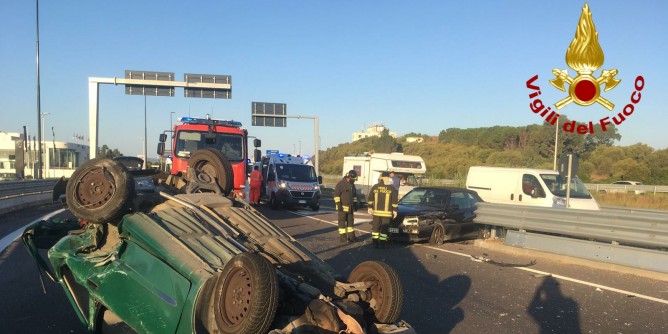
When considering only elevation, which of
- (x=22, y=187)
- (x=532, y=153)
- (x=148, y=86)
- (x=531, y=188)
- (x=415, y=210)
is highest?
(x=148, y=86)

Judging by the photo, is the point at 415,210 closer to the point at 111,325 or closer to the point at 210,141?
→ the point at 210,141

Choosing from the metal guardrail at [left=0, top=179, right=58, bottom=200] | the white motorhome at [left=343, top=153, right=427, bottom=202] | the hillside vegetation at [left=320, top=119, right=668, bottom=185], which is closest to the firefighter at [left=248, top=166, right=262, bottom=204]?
the white motorhome at [left=343, top=153, right=427, bottom=202]

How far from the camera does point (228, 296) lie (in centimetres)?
336

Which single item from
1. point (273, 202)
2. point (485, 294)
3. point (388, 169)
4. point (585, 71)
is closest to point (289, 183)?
point (273, 202)

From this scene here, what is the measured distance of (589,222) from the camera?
9359 millimetres

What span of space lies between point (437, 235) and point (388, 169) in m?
12.0

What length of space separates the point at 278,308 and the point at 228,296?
354mm

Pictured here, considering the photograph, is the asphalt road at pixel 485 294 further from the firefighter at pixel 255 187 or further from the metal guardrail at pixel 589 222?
the firefighter at pixel 255 187

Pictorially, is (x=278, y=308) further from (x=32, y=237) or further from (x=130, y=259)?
(x=32, y=237)

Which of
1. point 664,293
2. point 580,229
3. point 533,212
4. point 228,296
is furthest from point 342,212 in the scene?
point 228,296

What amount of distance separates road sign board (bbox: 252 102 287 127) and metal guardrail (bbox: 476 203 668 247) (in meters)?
26.3

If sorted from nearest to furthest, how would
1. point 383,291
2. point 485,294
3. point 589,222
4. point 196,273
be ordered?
1. point 196,273
2. point 383,291
3. point 485,294
4. point 589,222

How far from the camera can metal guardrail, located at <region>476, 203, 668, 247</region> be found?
8367 mm

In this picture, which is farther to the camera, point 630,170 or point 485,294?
point 630,170
